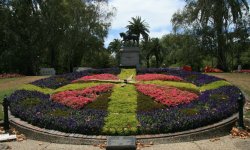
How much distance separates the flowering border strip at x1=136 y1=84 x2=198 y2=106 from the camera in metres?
14.8

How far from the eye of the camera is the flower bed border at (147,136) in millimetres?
A: 10844

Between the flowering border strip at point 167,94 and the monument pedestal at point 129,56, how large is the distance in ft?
40.4

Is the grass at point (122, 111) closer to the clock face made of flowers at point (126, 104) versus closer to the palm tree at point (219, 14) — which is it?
the clock face made of flowers at point (126, 104)

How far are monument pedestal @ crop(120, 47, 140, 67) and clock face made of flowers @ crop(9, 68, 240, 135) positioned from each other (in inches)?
377

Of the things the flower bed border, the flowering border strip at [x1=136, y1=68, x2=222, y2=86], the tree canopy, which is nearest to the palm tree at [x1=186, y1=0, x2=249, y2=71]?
the tree canopy

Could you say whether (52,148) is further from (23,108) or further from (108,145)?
(23,108)

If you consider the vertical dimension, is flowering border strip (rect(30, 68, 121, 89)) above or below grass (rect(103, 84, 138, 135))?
above

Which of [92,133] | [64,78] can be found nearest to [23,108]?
[92,133]

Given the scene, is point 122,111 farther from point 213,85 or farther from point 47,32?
point 47,32

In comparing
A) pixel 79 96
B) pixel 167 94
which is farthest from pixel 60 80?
pixel 167 94

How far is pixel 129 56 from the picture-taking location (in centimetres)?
3023

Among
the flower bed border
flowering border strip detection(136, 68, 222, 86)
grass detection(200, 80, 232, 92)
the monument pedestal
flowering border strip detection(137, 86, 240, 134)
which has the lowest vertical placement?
the flower bed border

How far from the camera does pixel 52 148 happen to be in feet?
34.4

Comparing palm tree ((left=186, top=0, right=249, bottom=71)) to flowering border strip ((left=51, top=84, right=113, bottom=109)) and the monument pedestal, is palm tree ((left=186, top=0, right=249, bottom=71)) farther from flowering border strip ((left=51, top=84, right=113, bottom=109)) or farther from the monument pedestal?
flowering border strip ((left=51, top=84, right=113, bottom=109))
